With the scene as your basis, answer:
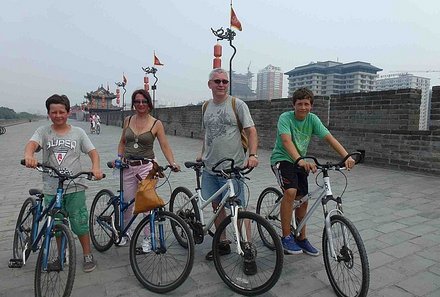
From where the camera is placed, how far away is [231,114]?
295 centimetres

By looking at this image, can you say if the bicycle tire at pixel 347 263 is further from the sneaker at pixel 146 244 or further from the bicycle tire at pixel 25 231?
the bicycle tire at pixel 25 231

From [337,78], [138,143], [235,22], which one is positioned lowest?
[138,143]

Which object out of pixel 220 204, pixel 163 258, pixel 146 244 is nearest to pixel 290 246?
pixel 220 204

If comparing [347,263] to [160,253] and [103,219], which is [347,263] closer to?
[160,253]

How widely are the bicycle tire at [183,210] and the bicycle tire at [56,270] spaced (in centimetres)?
79

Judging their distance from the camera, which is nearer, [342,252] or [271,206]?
[342,252]

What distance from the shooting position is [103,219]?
334 cm

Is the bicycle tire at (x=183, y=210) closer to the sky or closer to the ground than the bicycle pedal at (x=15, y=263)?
closer to the sky

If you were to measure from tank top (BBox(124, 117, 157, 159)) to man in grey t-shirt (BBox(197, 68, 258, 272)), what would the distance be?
1.89 ft

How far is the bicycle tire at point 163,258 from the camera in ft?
8.31

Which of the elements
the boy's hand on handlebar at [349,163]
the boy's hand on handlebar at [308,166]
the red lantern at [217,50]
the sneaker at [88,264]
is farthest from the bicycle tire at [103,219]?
the red lantern at [217,50]

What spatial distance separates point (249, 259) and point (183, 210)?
100 cm

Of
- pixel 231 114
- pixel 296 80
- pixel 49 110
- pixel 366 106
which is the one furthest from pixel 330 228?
pixel 296 80

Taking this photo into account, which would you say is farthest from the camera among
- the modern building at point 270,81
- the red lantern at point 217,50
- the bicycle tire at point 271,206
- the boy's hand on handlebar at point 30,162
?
the modern building at point 270,81
